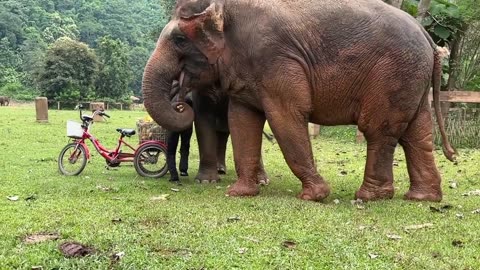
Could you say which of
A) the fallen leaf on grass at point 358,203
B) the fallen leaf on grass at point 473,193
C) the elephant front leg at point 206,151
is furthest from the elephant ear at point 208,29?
the fallen leaf on grass at point 473,193

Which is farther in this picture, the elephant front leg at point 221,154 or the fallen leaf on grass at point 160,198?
the elephant front leg at point 221,154

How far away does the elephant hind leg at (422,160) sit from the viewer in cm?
679

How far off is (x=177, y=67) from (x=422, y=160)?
329 centimetres

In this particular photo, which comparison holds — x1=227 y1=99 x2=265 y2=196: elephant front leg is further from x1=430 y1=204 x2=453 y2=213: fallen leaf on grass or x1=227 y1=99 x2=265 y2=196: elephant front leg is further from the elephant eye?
x1=430 y1=204 x2=453 y2=213: fallen leaf on grass

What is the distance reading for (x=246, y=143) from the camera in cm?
698

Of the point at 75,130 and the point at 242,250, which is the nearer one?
the point at 242,250

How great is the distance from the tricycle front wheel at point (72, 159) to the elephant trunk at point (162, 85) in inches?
74.1

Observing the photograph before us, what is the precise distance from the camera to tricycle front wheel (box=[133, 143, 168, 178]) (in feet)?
27.9

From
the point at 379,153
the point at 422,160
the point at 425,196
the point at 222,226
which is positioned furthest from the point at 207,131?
the point at 222,226

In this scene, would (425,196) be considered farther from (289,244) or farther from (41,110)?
(41,110)

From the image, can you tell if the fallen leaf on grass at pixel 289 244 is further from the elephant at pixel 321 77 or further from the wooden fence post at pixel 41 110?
the wooden fence post at pixel 41 110

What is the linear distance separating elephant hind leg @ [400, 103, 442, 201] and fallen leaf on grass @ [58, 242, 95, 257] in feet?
13.6

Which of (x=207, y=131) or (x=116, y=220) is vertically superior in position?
(x=207, y=131)

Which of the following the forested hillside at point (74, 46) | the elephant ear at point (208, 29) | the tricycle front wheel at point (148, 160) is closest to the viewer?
the elephant ear at point (208, 29)
